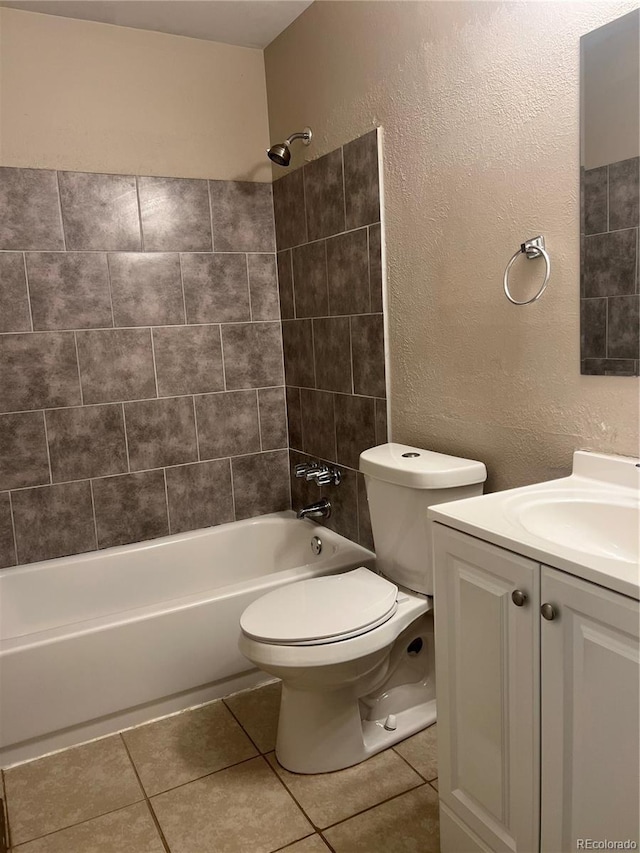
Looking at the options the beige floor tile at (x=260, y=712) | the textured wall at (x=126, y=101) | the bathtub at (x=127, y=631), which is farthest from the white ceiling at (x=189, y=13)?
the beige floor tile at (x=260, y=712)

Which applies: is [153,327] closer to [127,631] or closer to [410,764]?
[127,631]

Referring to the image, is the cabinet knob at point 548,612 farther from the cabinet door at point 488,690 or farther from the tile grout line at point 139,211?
the tile grout line at point 139,211

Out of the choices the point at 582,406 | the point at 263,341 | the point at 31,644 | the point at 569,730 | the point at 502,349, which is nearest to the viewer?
the point at 569,730

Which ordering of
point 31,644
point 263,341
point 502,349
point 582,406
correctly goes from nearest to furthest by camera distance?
point 582,406
point 502,349
point 31,644
point 263,341

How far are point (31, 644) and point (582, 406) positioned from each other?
175 centimetres

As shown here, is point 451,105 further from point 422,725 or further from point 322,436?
point 422,725

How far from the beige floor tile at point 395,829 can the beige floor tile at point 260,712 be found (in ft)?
1.42

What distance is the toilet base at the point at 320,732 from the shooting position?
1949 millimetres

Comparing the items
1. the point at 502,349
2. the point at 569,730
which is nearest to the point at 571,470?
the point at 502,349

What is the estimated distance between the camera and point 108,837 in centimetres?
176

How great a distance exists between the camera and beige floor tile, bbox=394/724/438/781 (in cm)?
195

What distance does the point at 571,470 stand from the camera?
169 cm

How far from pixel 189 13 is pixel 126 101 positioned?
407mm

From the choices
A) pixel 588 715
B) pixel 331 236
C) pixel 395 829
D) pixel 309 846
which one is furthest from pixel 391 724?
pixel 331 236
